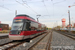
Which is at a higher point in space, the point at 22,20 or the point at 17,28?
the point at 22,20

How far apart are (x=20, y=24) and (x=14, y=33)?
134 centimetres

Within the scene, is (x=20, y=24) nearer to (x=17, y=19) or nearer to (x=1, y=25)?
(x=17, y=19)

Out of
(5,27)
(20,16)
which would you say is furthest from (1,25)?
(20,16)

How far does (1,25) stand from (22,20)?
65.3m

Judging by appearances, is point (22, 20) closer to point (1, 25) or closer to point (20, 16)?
point (20, 16)

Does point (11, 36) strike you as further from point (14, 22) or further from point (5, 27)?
point (5, 27)

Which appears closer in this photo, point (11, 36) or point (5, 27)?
point (11, 36)

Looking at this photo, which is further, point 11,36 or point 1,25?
point 1,25

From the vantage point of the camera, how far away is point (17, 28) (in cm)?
1240

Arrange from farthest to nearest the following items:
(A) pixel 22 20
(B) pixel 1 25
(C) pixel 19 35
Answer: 1. (B) pixel 1 25
2. (A) pixel 22 20
3. (C) pixel 19 35

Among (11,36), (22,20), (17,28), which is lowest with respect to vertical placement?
(11,36)

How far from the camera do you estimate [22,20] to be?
42.7 feet

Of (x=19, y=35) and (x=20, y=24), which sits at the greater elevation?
(x=20, y=24)

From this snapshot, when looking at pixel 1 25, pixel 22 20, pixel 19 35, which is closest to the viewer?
pixel 19 35
